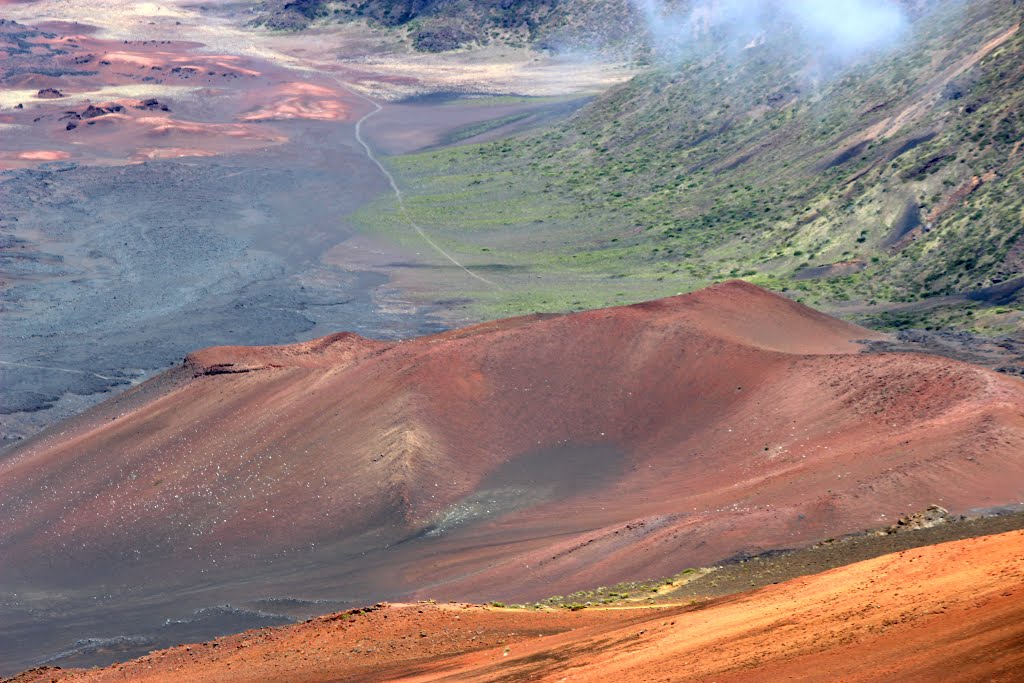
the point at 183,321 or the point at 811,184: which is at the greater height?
the point at 811,184

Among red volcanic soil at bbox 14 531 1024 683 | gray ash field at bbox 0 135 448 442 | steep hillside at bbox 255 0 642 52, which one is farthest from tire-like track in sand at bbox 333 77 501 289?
red volcanic soil at bbox 14 531 1024 683

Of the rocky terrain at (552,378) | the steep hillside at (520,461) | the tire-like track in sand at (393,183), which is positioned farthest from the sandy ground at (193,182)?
the steep hillside at (520,461)

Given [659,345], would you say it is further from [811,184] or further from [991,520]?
[811,184]

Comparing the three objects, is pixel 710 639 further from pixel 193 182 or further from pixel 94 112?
pixel 94 112

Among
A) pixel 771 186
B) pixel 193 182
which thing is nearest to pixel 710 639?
pixel 771 186

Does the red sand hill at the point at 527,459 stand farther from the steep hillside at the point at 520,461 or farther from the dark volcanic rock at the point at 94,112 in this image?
the dark volcanic rock at the point at 94,112

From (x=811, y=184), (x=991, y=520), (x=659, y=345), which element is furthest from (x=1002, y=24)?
(x=991, y=520)
